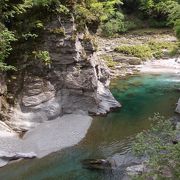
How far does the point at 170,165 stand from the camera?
1220cm

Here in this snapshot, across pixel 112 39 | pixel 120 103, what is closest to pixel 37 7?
pixel 120 103

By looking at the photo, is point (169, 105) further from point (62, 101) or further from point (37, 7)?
point (37, 7)

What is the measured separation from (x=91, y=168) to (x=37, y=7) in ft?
38.9

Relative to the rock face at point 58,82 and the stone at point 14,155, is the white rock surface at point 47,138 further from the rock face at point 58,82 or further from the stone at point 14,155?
the rock face at point 58,82

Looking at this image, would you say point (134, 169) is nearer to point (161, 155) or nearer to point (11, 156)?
point (161, 155)

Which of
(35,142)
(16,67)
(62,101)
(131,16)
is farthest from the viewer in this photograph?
(131,16)

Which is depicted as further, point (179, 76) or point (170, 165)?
point (179, 76)

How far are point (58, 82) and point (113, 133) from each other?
5.74m

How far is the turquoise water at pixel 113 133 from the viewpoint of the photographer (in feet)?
59.9

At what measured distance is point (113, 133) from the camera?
77.6ft

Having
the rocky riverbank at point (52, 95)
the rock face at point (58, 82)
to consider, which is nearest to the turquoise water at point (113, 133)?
the rocky riverbank at point (52, 95)

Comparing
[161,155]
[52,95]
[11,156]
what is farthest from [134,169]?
[52,95]

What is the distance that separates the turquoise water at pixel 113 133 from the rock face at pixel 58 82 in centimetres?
224

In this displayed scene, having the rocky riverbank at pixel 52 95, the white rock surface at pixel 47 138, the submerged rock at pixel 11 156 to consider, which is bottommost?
the submerged rock at pixel 11 156
